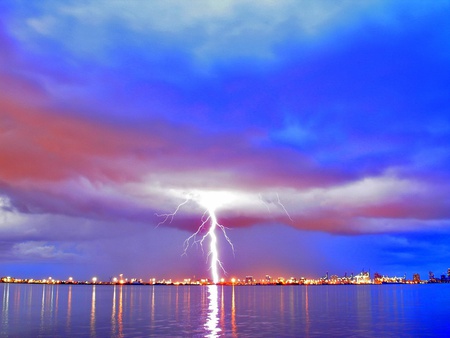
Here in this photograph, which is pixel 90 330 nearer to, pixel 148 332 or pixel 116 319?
pixel 148 332

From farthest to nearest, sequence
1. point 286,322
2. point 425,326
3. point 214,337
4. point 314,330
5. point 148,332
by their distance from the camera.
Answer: point 286,322
point 425,326
point 314,330
point 148,332
point 214,337

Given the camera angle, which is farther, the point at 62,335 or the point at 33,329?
the point at 33,329

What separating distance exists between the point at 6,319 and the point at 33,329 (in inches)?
661

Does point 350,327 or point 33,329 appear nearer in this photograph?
point 33,329

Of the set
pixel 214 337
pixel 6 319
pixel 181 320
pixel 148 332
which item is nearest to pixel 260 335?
pixel 214 337

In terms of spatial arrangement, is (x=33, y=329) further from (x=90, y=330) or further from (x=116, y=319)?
(x=116, y=319)

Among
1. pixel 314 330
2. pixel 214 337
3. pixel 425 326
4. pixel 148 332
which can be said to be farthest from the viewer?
pixel 425 326

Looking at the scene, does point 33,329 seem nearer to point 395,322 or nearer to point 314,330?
point 314,330

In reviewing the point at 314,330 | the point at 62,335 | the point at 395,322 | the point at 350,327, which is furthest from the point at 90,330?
the point at 395,322

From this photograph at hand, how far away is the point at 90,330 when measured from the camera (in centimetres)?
5847

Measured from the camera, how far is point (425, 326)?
219ft

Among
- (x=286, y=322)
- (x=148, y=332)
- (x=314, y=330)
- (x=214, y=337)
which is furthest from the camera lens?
(x=286, y=322)

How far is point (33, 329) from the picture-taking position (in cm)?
5909

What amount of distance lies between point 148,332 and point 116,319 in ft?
64.2
